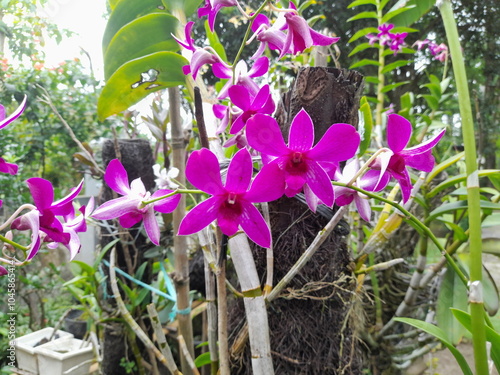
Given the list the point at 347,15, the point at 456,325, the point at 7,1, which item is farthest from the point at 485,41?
the point at 7,1

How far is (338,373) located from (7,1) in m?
1.63

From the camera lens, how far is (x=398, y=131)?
0.91ft

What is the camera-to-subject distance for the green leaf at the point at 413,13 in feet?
3.61

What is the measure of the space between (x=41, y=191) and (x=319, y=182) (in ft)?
0.74

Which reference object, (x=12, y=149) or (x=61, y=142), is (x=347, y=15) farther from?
(x=12, y=149)

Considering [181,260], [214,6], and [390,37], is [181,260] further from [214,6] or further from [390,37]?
[390,37]

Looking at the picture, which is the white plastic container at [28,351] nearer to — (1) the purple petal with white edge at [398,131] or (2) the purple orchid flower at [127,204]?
(2) the purple orchid flower at [127,204]

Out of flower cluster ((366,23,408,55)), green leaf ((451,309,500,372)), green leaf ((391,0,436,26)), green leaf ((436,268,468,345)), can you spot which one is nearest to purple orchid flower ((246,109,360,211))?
green leaf ((451,309,500,372))

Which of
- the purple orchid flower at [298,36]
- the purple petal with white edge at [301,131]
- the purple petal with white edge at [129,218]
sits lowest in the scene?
the purple petal with white edge at [129,218]

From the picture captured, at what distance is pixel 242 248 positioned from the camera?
43 centimetres

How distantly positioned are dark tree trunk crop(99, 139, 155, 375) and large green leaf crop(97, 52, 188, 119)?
56 centimetres

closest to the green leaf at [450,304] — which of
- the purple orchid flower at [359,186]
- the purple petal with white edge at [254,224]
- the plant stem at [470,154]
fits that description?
the plant stem at [470,154]

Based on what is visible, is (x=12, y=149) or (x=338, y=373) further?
(x=12, y=149)

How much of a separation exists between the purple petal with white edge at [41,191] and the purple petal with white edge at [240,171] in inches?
6.1
